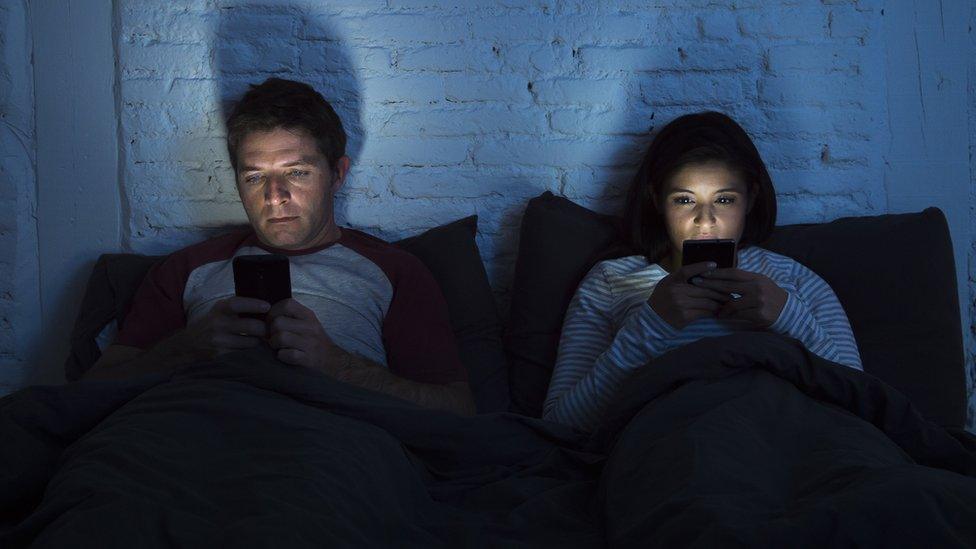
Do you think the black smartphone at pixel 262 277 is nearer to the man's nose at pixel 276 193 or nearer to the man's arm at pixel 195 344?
the man's arm at pixel 195 344

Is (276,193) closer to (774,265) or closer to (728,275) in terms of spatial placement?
(728,275)

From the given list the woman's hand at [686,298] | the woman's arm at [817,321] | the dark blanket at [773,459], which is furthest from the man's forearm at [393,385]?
the woman's arm at [817,321]

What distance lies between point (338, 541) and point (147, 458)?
1.26ft

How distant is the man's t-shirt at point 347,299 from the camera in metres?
2.22

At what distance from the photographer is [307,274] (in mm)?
2320

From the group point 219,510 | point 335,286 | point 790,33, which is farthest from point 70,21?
point 790,33

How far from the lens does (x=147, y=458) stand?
1436 millimetres

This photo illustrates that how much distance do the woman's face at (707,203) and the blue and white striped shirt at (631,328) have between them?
0.39 feet

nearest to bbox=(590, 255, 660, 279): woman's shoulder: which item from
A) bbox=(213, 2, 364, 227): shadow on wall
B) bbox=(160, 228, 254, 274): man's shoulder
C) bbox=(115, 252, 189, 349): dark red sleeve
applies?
bbox=(213, 2, 364, 227): shadow on wall

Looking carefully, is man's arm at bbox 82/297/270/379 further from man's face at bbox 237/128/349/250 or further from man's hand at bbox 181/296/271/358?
man's face at bbox 237/128/349/250

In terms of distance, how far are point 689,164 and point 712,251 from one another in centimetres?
34

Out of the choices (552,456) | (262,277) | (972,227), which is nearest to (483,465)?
(552,456)

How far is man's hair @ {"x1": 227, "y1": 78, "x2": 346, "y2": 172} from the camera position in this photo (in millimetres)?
2312

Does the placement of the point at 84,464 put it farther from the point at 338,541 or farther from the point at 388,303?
the point at 388,303
